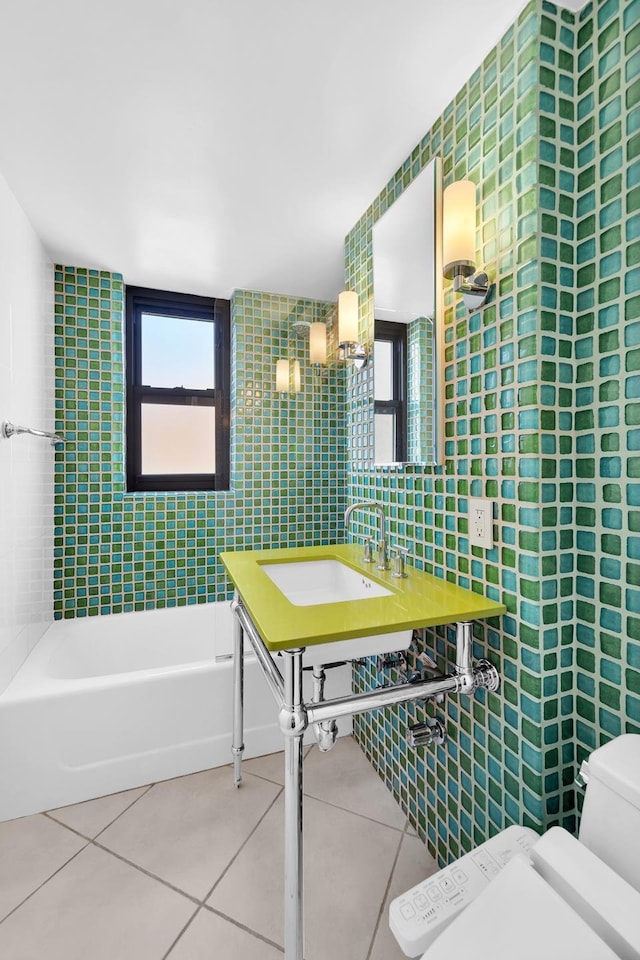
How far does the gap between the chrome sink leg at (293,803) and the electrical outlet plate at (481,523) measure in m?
0.59

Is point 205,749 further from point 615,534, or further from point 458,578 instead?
point 615,534

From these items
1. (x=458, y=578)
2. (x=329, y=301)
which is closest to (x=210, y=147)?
(x=329, y=301)

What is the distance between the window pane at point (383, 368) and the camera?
168cm

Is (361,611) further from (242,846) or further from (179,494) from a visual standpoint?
(179,494)

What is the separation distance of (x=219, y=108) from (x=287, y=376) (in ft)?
4.40

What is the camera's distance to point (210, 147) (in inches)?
58.9

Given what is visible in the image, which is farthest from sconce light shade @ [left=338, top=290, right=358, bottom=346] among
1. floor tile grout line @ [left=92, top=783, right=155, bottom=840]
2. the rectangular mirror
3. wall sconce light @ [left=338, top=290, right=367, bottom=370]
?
floor tile grout line @ [left=92, top=783, right=155, bottom=840]

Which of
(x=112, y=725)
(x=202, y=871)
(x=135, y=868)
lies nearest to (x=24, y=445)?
(x=112, y=725)

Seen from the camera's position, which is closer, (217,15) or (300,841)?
(300,841)

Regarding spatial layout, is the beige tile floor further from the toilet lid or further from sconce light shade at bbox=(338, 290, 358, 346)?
sconce light shade at bbox=(338, 290, 358, 346)

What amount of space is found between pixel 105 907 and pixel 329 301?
106 inches

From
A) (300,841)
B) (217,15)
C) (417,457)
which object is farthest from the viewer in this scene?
(417,457)

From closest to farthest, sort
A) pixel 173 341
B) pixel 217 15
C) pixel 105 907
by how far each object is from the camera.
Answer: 1. pixel 217 15
2. pixel 105 907
3. pixel 173 341

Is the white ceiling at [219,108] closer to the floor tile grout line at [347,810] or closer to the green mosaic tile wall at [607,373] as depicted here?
the green mosaic tile wall at [607,373]
